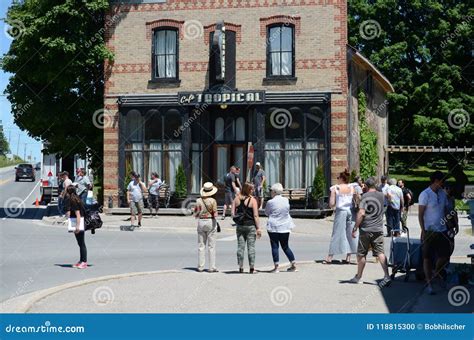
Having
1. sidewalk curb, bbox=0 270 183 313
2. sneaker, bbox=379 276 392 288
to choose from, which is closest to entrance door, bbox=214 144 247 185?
sidewalk curb, bbox=0 270 183 313

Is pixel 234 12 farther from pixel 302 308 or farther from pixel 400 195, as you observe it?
pixel 302 308

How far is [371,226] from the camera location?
1308cm

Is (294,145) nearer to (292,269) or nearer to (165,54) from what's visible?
(165,54)

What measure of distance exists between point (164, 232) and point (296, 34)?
353 inches

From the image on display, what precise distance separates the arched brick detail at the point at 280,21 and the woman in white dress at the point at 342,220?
13.7 metres

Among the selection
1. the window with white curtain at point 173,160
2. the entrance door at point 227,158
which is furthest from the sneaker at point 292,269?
the window with white curtain at point 173,160

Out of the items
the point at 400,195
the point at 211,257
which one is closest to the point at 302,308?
the point at 211,257

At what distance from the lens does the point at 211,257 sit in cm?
1481
